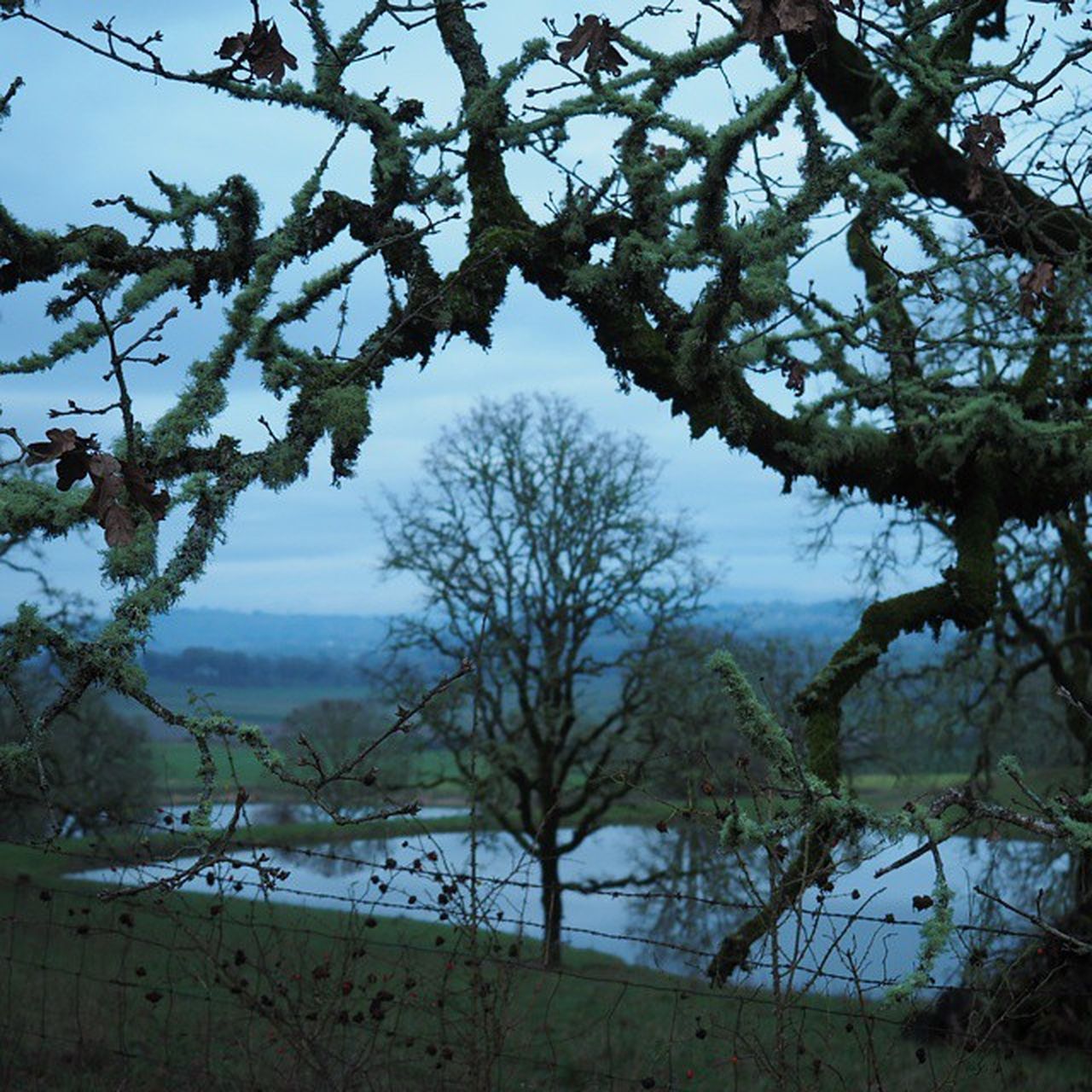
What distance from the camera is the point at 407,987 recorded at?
5.34m

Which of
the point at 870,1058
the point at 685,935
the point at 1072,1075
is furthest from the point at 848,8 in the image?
the point at 685,935

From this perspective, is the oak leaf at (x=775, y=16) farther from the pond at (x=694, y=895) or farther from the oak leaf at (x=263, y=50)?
the pond at (x=694, y=895)

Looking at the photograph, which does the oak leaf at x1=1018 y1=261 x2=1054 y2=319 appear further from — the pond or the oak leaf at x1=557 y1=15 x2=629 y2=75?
the pond

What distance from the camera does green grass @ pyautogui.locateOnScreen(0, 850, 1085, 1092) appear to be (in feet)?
16.8

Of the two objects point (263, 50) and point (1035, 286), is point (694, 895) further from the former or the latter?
point (263, 50)

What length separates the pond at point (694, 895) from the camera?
4262 mm

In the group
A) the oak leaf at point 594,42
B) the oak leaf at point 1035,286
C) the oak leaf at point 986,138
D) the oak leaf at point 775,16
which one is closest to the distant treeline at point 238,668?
the oak leaf at point 1035,286

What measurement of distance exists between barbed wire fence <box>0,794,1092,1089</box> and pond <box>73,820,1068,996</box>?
0.06 metres

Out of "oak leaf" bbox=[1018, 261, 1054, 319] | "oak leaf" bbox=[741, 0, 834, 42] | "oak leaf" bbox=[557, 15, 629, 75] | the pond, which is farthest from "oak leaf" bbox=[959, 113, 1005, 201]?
the pond

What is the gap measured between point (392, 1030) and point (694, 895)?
11.0 metres

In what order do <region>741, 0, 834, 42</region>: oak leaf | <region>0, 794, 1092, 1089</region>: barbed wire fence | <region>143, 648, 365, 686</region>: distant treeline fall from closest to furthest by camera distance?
<region>741, 0, 834, 42</region>: oak leaf, <region>0, 794, 1092, 1089</region>: barbed wire fence, <region>143, 648, 365, 686</region>: distant treeline

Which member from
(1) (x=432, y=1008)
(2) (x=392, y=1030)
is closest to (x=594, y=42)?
(1) (x=432, y=1008)

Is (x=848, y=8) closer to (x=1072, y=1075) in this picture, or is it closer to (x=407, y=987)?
(x=407, y=987)

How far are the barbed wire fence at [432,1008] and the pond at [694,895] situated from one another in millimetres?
56
